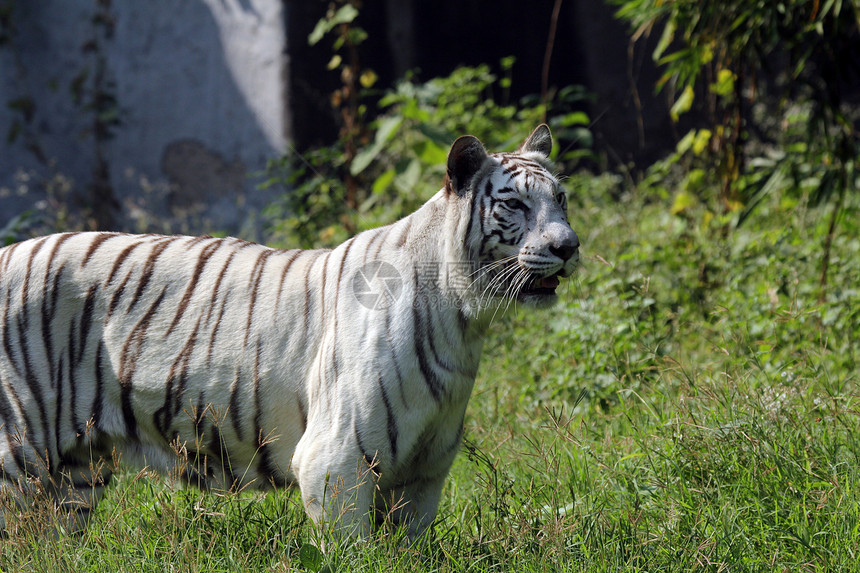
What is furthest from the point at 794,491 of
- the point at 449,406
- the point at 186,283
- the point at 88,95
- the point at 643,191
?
the point at 88,95

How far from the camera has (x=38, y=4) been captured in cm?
777

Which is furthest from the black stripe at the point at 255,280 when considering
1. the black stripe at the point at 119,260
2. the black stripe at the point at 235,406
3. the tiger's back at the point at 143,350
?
the black stripe at the point at 119,260

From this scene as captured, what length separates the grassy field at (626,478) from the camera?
2182 millimetres

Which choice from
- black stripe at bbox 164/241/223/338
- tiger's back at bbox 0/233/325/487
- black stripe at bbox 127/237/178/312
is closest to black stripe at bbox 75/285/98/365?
tiger's back at bbox 0/233/325/487

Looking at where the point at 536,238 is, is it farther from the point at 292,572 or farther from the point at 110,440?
the point at 110,440

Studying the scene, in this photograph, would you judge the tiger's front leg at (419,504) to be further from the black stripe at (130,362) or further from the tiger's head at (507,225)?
the black stripe at (130,362)

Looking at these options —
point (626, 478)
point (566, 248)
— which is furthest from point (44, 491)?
point (626, 478)

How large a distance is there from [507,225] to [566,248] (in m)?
0.19

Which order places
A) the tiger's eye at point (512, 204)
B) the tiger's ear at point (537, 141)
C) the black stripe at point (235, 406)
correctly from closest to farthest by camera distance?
the tiger's eye at point (512, 204), the black stripe at point (235, 406), the tiger's ear at point (537, 141)

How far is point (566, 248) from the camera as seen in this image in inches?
87.3

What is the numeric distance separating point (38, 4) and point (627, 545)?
7901 millimetres

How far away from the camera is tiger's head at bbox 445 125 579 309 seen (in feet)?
7.40

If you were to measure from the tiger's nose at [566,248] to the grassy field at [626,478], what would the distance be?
1.31 ft

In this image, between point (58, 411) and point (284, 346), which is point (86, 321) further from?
point (284, 346)
